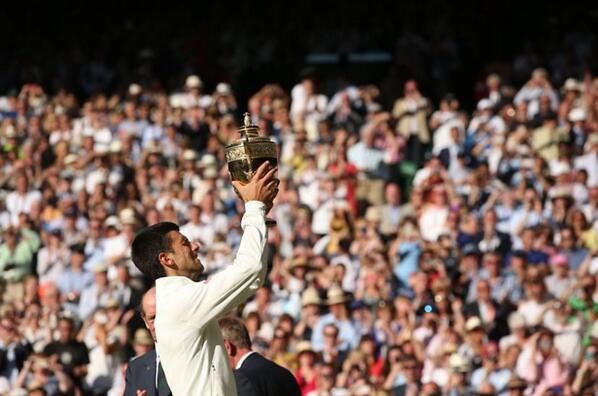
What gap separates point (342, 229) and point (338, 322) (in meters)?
2.02

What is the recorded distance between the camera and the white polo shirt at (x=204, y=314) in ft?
21.4

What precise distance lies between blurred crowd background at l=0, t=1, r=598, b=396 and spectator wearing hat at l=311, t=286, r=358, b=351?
0.02m

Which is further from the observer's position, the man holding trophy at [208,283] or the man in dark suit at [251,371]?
the man in dark suit at [251,371]

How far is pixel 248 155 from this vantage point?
6.61m

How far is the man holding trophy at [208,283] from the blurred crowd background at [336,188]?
7.32 meters

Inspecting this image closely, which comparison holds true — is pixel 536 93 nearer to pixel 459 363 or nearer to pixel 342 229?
pixel 342 229

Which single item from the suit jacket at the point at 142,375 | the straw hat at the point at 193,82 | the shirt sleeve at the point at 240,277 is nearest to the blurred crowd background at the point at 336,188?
the straw hat at the point at 193,82

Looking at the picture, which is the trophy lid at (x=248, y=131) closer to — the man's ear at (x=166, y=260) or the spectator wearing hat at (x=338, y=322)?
the man's ear at (x=166, y=260)

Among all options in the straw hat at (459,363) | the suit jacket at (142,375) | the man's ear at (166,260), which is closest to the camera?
the man's ear at (166,260)

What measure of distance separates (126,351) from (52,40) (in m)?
11.2

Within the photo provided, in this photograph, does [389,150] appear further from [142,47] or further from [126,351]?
[142,47]

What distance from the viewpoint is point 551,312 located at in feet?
50.1

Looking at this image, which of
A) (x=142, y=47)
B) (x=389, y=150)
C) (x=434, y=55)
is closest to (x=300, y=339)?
(x=389, y=150)

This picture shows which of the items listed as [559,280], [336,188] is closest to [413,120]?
[336,188]
